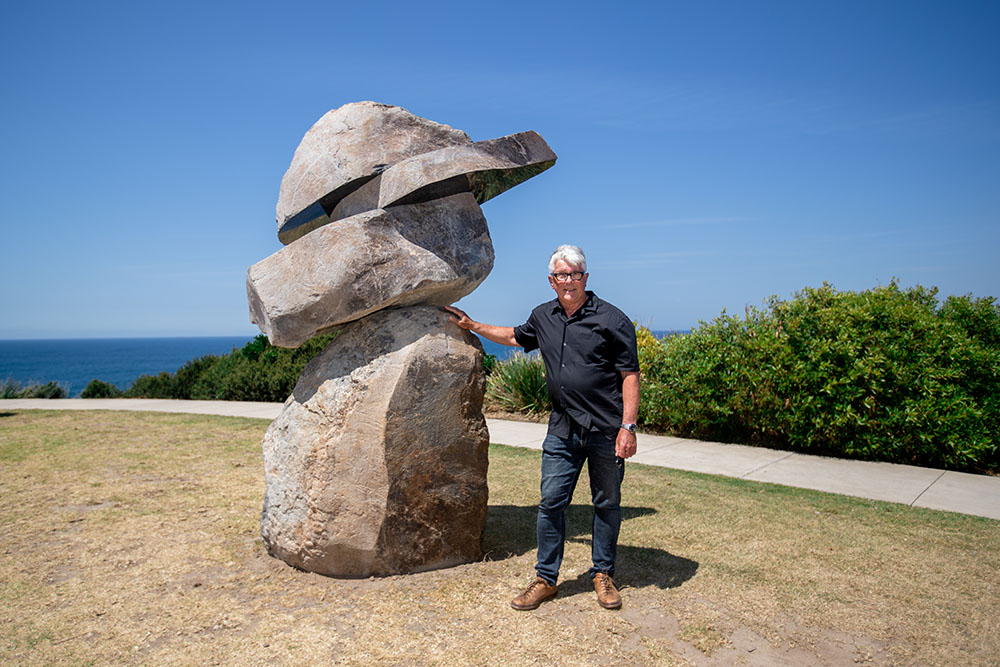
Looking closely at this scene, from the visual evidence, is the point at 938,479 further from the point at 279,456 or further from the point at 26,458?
the point at 26,458

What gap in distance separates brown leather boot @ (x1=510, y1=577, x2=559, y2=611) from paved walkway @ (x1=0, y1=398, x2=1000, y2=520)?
390 cm

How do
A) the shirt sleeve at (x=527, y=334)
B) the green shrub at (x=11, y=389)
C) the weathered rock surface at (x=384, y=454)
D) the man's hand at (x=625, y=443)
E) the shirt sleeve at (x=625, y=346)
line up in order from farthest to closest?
the green shrub at (x=11, y=389)
the shirt sleeve at (x=527, y=334)
the weathered rock surface at (x=384, y=454)
the shirt sleeve at (x=625, y=346)
the man's hand at (x=625, y=443)

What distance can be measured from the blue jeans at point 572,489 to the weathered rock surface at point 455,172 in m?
1.66

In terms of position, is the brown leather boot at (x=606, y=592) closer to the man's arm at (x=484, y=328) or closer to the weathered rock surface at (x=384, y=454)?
the weathered rock surface at (x=384, y=454)

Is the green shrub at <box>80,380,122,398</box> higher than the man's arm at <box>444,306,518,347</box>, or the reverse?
the man's arm at <box>444,306,518,347</box>

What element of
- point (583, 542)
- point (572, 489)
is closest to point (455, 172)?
point (572, 489)

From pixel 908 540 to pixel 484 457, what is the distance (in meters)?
3.21

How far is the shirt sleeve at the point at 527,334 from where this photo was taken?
13.6ft

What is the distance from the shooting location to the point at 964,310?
8.39 metres

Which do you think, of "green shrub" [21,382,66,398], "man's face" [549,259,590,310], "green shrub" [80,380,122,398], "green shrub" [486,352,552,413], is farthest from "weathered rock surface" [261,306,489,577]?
"green shrub" [21,382,66,398]

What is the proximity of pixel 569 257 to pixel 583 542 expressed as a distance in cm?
217

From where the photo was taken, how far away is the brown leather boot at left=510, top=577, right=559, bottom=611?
12.2 ft

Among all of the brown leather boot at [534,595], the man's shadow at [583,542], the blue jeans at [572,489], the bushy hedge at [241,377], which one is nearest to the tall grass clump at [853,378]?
the man's shadow at [583,542]

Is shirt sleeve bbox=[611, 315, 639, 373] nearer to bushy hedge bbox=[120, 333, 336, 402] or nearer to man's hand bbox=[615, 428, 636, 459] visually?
man's hand bbox=[615, 428, 636, 459]
